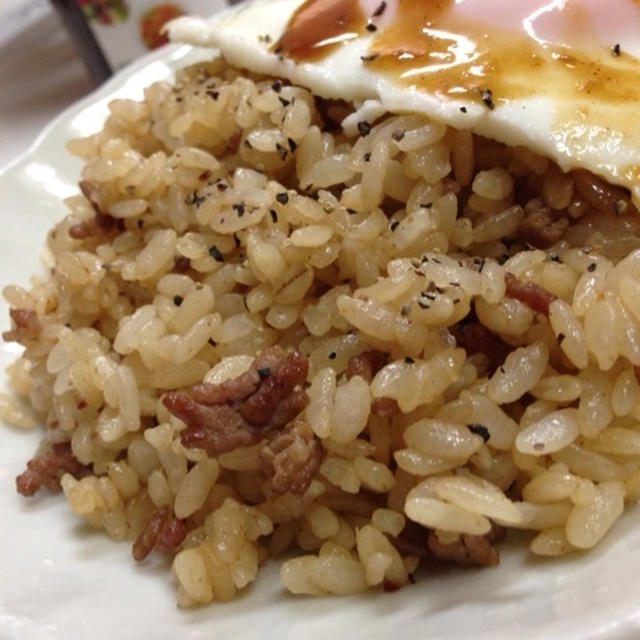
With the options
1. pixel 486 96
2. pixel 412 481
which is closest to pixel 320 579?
pixel 412 481

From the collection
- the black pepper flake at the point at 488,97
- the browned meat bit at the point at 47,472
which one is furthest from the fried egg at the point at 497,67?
the browned meat bit at the point at 47,472

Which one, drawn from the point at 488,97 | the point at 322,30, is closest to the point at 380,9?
the point at 322,30

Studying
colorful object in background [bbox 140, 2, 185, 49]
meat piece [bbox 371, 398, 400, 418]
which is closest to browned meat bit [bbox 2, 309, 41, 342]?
meat piece [bbox 371, 398, 400, 418]

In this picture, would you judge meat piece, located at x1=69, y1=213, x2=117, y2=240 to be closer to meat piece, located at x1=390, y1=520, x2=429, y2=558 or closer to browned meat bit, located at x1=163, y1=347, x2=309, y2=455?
browned meat bit, located at x1=163, y1=347, x2=309, y2=455

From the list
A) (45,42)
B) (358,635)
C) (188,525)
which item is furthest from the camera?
(45,42)

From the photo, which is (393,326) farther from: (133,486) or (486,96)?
(133,486)

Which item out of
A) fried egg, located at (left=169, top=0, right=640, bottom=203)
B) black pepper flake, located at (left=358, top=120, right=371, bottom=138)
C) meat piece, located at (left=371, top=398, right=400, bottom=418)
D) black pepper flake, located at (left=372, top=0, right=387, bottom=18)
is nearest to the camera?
meat piece, located at (left=371, top=398, right=400, bottom=418)

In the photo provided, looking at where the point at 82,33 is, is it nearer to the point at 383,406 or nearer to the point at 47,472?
the point at 47,472
